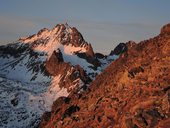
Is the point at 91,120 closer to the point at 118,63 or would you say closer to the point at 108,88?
the point at 108,88

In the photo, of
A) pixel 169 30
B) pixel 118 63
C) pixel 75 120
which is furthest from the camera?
pixel 118 63

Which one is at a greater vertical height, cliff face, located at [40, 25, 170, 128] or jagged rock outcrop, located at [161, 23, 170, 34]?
jagged rock outcrop, located at [161, 23, 170, 34]

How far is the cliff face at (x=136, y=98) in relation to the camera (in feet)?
235

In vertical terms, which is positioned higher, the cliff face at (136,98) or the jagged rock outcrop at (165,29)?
the jagged rock outcrop at (165,29)

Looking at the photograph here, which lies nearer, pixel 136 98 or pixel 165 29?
pixel 136 98

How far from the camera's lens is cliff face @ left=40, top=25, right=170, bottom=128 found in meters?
71.6

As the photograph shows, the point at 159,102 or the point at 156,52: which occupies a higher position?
the point at 156,52

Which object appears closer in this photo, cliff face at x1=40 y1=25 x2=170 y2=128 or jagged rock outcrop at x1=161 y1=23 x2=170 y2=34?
cliff face at x1=40 y1=25 x2=170 y2=128

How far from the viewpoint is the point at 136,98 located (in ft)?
261

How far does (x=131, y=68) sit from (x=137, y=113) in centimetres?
1655

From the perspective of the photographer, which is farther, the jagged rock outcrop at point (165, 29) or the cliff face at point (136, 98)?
the jagged rock outcrop at point (165, 29)

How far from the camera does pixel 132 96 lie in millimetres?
81125

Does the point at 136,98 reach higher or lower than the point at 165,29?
lower

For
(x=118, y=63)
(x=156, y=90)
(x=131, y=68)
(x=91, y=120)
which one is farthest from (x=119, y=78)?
(x=118, y=63)
